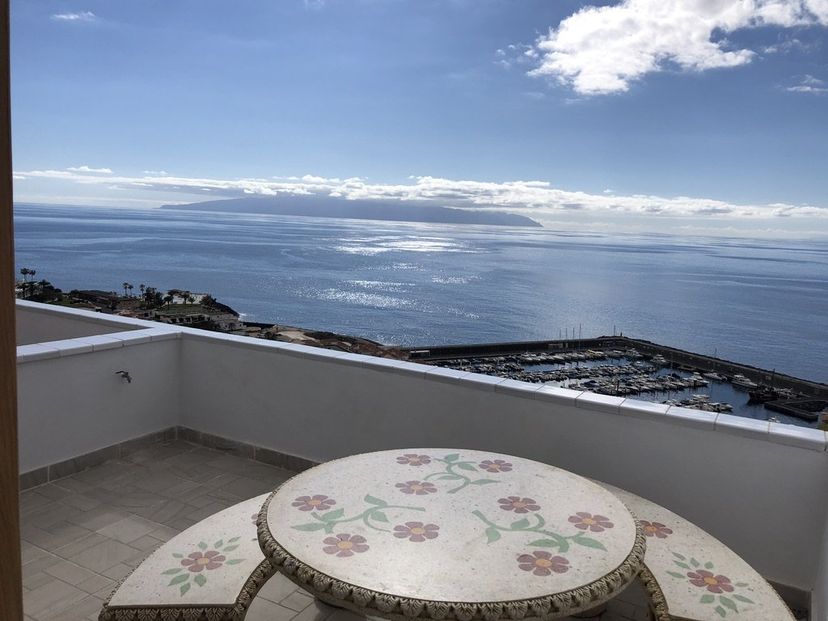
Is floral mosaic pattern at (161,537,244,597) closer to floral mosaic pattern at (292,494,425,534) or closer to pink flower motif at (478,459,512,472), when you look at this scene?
floral mosaic pattern at (292,494,425,534)

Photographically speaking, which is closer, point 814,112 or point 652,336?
point 652,336

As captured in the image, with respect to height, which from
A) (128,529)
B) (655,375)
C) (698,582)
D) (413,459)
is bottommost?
(655,375)

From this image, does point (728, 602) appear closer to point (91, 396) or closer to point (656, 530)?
point (656, 530)

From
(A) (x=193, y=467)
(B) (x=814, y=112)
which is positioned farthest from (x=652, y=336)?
(A) (x=193, y=467)

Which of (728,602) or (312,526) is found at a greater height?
(312,526)

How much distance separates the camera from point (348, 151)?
167 ft

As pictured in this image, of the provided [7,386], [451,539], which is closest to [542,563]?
[451,539]

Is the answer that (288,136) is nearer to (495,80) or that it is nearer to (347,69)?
(347,69)

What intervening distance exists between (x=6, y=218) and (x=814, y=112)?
34752 mm

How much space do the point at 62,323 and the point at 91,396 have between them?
1328mm

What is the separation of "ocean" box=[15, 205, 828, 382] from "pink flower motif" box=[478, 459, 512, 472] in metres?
12.0

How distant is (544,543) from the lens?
63.2 inches

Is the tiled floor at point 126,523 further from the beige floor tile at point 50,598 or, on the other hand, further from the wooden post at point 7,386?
the wooden post at point 7,386

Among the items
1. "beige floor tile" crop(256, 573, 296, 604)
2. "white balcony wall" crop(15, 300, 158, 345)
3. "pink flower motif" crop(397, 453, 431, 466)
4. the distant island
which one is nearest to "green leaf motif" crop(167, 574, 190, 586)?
"beige floor tile" crop(256, 573, 296, 604)
